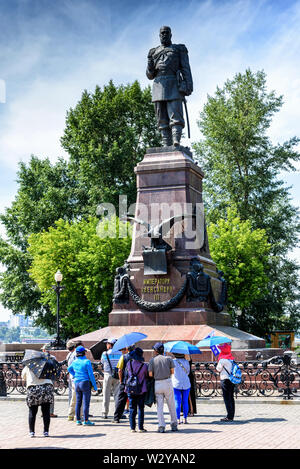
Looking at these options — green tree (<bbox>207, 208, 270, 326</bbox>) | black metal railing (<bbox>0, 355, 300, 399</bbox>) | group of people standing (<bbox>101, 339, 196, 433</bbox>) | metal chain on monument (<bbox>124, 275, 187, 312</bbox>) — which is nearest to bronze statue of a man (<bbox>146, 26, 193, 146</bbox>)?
metal chain on monument (<bbox>124, 275, 187, 312</bbox>)

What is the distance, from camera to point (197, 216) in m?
20.7

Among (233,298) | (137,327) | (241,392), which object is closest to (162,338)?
(137,327)

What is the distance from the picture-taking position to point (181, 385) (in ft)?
42.4

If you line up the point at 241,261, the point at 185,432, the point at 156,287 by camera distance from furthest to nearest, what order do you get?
the point at 241,261
the point at 156,287
the point at 185,432

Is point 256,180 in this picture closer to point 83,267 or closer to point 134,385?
point 83,267

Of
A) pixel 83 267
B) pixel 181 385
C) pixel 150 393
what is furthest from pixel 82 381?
pixel 83 267

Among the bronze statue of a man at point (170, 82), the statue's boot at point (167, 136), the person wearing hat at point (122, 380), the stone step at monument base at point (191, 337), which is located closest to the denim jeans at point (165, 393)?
the person wearing hat at point (122, 380)

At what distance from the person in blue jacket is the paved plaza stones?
31cm

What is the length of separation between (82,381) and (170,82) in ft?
39.7

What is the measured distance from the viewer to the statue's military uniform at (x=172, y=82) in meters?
21.6

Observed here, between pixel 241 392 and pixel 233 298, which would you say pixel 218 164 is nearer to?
pixel 233 298

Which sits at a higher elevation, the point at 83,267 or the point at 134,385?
the point at 83,267
